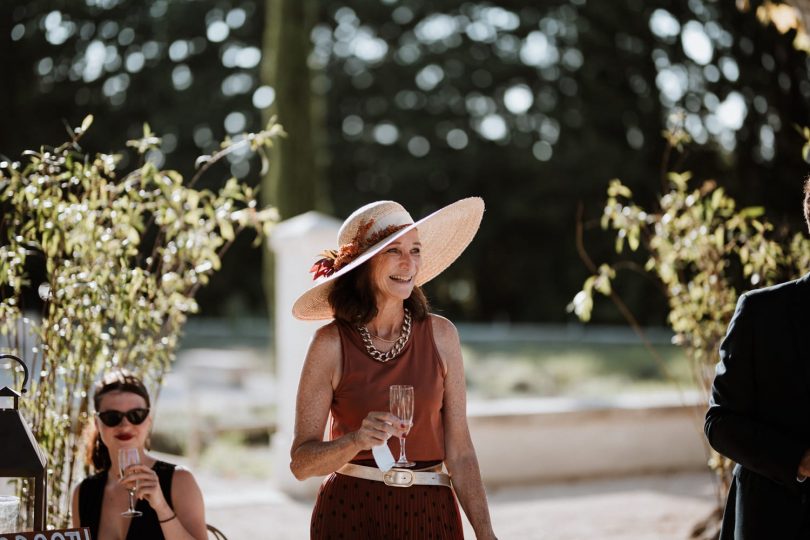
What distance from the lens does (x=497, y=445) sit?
752cm

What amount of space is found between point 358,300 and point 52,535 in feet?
3.16

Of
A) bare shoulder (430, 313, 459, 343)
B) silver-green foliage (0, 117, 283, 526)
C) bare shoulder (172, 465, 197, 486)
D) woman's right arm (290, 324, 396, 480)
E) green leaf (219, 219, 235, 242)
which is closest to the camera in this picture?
woman's right arm (290, 324, 396, 480)

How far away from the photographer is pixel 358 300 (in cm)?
274

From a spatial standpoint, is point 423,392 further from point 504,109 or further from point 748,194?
point 504,109

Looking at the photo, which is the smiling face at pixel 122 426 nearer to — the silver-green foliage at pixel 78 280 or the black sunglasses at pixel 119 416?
the black sunglasses at pixel 119 416

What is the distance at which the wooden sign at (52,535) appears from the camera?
2.33 meters

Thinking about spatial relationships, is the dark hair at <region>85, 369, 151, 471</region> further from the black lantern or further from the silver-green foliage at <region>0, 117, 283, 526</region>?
the silver-green foliage at <region>0, 117, 283, 526</region>

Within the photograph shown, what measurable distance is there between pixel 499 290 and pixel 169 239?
2453 cm

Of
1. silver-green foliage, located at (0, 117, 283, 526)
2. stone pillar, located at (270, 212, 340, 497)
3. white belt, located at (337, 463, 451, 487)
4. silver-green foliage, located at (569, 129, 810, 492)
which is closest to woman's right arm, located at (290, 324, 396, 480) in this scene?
white belt, located at (337, 463, 451, 487)

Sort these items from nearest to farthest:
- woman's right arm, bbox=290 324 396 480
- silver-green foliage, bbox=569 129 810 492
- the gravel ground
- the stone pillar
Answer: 1. woman's right arm, bbox=290 324 396 480
2. silver-green foliage, bbox=569 129 810 492
3. the gravel ground
4. the stone pillar

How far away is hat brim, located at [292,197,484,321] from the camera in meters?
2.85

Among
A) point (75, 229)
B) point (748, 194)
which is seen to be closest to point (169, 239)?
point (75, 229)

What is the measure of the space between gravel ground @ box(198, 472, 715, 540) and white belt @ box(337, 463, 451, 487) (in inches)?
136

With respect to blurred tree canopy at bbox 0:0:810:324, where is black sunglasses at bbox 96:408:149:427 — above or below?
below
